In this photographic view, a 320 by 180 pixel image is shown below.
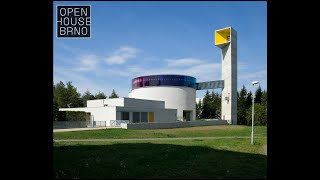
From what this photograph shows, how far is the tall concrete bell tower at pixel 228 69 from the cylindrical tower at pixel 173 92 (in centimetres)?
1023

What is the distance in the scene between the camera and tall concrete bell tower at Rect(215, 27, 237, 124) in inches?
2736

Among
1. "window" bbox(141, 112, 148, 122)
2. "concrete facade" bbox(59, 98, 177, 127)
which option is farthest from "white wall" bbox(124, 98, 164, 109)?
"window" bbox(141, 112, 148, 122)

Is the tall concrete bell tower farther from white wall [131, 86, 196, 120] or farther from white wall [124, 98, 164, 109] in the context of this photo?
white wall [124, 98, 164, 109]

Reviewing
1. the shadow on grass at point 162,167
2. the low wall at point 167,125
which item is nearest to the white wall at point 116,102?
the low wall at point 167,125

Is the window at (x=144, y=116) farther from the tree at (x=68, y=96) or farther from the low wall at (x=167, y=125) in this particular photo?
the tree at (x=68, y=96)

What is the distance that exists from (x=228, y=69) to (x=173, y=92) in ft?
48.2

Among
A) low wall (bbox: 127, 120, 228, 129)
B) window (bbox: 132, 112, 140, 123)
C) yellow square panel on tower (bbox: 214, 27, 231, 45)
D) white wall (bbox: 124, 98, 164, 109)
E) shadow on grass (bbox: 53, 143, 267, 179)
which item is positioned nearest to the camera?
shadow on grass (bbox: 53, 143, 267, 179)
